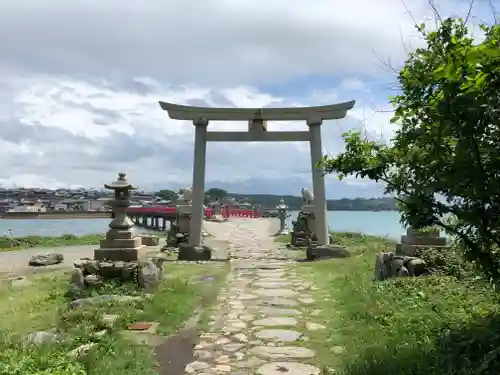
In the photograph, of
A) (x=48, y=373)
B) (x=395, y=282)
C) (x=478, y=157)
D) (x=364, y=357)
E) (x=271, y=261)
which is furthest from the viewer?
(x=271, y=261)

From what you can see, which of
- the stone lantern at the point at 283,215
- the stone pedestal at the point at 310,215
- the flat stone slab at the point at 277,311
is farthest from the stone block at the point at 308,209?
the flat stone slab at the point at 277,311

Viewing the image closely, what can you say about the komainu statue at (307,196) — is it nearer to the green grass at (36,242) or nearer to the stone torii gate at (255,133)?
the stone torii gate at (255,133)

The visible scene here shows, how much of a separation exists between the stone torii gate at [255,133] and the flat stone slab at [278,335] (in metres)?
8.90

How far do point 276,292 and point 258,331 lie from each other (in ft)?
8.32

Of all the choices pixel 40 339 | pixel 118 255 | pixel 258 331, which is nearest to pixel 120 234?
pixel 118 255

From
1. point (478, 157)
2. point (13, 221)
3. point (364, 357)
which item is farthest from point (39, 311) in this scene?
point (13, 221)

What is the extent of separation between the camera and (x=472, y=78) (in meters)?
2.69

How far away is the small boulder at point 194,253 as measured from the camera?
13.1 metres

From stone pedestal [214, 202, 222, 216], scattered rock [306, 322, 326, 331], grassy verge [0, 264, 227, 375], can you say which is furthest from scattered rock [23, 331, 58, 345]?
stone pedestal [214, 202, 222, 216]

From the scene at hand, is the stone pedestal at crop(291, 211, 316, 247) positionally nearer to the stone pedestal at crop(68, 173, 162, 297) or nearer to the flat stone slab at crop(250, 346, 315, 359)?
the stone pedestal at crop(68, 173, 162, 297)

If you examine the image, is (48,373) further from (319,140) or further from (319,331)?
(319,140)

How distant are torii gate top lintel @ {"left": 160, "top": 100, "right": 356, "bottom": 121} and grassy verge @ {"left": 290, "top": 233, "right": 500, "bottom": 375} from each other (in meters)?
7.45

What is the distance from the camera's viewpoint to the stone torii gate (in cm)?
1460

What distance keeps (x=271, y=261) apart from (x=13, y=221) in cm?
5370
